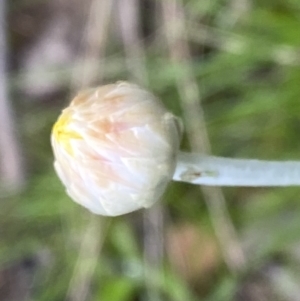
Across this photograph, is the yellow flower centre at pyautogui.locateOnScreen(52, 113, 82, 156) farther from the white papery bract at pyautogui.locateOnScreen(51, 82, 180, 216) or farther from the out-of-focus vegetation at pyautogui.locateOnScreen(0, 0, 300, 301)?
the out-of-focus vegetation at pyautogui.locateOnScreen(0, 0, 300, 301)

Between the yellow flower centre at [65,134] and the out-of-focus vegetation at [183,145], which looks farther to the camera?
the out-of-focus vegetation at [183,145]

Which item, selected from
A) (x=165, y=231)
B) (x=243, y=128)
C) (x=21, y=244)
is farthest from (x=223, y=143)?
(x=21, y=244)

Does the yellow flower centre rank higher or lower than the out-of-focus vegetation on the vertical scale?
higher

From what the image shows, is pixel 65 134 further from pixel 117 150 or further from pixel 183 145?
pixel 183 145

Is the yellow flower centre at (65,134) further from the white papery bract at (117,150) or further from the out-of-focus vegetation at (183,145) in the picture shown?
the out-of-focus vegetation at (183,145)

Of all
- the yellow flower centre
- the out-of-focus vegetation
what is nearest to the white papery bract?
the yellow flower centre

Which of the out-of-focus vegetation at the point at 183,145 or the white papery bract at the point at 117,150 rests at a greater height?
the white papery bract at the point at 117,150

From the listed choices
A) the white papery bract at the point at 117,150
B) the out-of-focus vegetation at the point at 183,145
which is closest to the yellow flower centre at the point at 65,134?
the white papery bract at the point at 117,150
